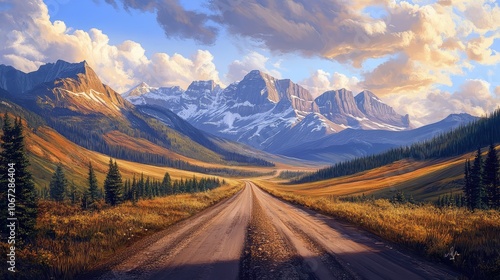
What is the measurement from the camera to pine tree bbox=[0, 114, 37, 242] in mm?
16328

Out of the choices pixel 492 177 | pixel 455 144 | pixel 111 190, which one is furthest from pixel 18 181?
pixel 455 144

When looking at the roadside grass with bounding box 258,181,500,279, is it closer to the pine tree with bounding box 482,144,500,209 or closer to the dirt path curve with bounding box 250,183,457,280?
the dirt path curve with bounding box 250,183,457,280

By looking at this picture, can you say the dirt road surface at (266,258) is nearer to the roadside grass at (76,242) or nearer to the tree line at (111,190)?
the roadside grass at (76,242)

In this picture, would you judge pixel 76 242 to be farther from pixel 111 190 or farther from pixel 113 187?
pixel 113 187

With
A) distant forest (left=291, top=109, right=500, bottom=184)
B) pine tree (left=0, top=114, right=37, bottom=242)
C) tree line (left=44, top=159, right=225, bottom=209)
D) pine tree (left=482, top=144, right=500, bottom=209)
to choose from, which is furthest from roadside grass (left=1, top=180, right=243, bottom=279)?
distant forest (left=291, top=109, right=500, bottom=184)

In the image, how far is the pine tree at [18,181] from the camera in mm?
16328

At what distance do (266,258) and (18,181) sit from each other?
15167 mm

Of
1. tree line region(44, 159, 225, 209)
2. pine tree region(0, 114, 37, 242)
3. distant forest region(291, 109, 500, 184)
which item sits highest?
distant forest region(291, 109, 500, 184)

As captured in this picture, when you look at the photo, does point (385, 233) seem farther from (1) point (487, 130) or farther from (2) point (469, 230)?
(1) point (487, 130)

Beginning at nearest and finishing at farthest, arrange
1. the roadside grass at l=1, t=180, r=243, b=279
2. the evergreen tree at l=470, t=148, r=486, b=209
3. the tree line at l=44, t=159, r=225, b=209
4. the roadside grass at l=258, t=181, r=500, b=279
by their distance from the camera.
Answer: the roadside grass at l=1, t=180, r=243, b=279 → the roadside grass at l=258, t=181, r=500, b=279 → the evergreen tree at l=470, t=148, r=486, b=209 → the tree line at l=44, t=159, r=225, b=209

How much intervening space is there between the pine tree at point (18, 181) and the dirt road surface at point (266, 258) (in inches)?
271

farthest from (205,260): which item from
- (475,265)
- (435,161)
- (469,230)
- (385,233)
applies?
(435,161)

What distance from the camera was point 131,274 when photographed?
31.1ft

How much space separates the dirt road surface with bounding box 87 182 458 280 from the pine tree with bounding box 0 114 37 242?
688 centimetres
